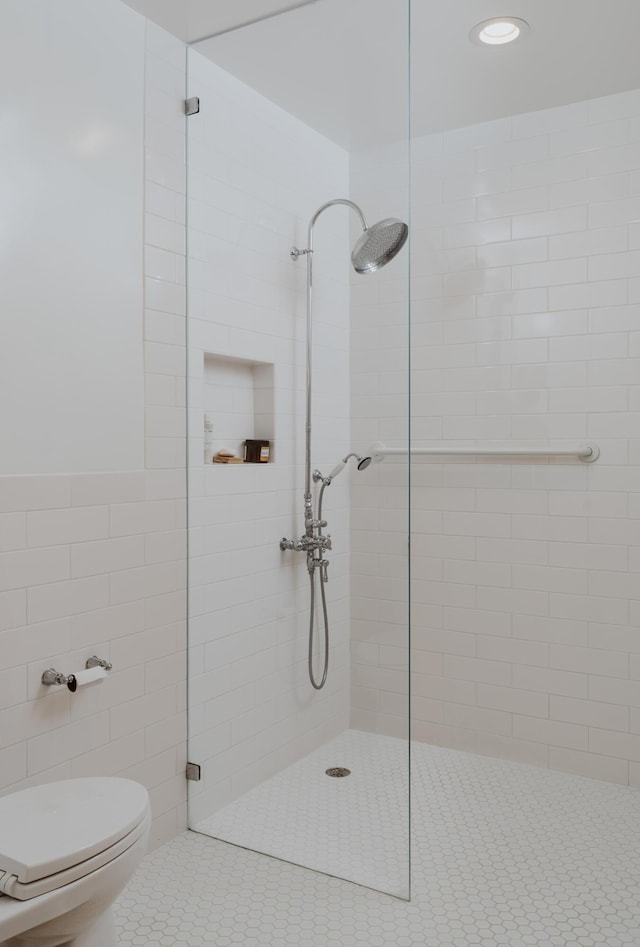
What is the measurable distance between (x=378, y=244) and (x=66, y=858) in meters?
1.64

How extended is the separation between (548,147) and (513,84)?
31 cm

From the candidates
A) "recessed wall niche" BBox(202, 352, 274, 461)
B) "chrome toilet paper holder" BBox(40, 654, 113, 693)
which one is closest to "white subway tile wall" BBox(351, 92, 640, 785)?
"recessed wall niche" BBox(202, 352, 274, 461)

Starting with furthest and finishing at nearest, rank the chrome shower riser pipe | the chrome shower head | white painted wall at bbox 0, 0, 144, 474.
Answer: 1. the chrome shower riser pipe
2. the chrome shower head
3. white painted wall at bbox 0, 0, 144, 474

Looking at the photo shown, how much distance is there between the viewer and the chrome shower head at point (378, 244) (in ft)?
6.72

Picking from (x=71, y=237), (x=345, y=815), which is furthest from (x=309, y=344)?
(x=345, y=815)

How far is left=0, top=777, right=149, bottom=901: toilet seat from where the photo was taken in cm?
144

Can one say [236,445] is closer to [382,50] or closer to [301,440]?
[301,440]

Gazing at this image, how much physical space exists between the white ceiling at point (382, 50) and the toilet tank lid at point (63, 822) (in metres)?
1.81

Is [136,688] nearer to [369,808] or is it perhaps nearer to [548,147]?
[369,808]

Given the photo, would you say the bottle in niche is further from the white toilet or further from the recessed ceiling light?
the recessed ceiling light

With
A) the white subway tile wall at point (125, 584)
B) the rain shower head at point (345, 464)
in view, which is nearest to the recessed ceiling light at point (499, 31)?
the white subway tile wall at point (125, 584)

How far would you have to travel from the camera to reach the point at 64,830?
155 centimetres

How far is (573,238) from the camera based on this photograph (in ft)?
9.46

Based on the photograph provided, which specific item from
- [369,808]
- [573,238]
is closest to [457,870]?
[369,808]
